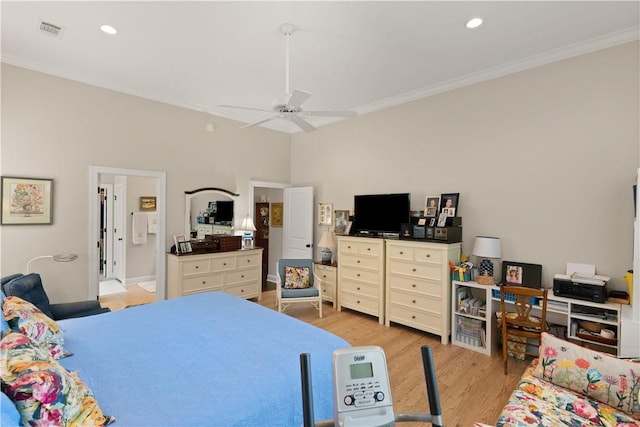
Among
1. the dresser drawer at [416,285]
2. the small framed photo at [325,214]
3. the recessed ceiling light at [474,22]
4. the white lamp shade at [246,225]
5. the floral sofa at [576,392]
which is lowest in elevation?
the floral sofa at [576,392]

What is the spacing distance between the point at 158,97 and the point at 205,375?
13.4ft

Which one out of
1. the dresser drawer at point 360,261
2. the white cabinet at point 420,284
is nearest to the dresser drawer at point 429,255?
the white cabinet at point 420,284

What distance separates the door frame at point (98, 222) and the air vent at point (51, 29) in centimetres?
151

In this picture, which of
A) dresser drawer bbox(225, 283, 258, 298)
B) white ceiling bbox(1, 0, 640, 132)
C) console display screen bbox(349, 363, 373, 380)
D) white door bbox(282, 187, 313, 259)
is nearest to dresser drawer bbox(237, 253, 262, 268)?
dresser drawer bbox(225, 283, 258, 298)

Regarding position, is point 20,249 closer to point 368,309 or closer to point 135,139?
point 135,139

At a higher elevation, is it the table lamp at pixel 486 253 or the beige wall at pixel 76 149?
the beige wall at pixel 76 149

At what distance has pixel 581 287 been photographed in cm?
274

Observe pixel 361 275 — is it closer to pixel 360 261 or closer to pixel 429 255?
pixel 360 261

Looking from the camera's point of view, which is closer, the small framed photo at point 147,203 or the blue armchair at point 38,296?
the blue armchair at point 38,296

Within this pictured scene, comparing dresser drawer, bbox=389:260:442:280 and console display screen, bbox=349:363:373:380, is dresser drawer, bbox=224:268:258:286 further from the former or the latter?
console display screen, bbox=349:363:373:380

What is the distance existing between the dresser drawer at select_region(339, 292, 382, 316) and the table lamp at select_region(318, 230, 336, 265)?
0.65m

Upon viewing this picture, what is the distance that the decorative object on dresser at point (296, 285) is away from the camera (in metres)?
4.22

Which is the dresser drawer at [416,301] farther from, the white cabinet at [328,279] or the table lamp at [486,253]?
the white cabinet at [328,279]

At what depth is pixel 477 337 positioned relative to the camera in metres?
3.38
